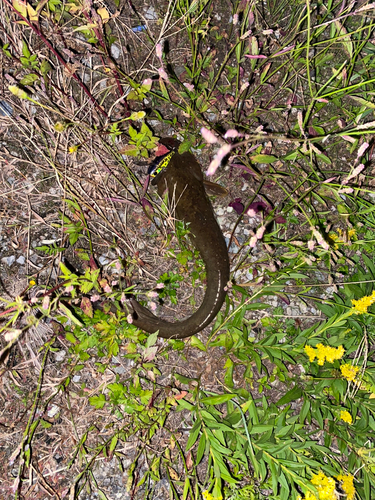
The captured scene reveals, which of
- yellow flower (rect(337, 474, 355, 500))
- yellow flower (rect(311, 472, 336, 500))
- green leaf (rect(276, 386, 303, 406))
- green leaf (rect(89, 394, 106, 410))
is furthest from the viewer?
green leaf (rect(89, 394, 106, 410))

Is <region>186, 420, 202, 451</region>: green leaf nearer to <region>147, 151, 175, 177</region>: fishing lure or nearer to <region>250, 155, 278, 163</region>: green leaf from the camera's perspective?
<region>250, 155, 278, 163</region>: green leaf

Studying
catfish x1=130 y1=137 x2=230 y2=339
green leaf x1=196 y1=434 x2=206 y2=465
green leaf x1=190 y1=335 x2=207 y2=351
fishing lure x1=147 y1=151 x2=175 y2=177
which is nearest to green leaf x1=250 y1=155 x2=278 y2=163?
catfish x1=130 y1=137 x2=230 y2=339

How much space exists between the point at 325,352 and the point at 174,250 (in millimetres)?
1607

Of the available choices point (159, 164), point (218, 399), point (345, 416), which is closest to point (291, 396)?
point (345, 416)

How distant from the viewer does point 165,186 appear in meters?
3.55

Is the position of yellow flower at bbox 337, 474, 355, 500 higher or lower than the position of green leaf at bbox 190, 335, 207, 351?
higher

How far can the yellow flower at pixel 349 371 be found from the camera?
9.02ft

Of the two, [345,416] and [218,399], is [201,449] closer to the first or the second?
[218,399]

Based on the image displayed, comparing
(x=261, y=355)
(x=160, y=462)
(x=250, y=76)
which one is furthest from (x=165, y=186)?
(x=160, y=462)

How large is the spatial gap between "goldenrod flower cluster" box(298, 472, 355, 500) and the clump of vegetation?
0.74 ft

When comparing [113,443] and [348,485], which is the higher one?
[348,485]

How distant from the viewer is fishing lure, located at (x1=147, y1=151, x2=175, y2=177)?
3440 mm

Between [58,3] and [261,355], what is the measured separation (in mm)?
3623

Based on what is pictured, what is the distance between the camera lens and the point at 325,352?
271cm
